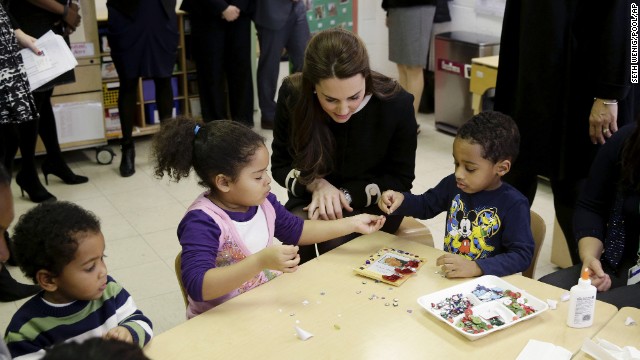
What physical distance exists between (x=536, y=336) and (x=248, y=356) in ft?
2.02

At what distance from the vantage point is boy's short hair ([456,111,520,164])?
6.59 ft

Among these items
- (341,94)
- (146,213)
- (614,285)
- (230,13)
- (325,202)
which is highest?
(230,13)

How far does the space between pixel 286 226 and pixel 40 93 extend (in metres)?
2.28

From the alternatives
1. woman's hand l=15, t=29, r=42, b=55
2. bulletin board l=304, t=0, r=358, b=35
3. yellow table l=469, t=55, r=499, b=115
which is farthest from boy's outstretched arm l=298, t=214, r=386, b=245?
bulletin board l=304, t=0, r=358, b=35

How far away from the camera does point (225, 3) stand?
478 centimetres

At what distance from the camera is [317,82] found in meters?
2.15

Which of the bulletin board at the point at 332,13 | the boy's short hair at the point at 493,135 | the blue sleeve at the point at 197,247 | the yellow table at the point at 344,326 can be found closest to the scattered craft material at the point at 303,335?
the yellow table at the point at 344,326

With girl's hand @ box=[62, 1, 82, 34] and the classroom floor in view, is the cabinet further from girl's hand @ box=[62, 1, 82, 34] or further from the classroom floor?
girl's hand @ box=[62, 1, 82, 34]

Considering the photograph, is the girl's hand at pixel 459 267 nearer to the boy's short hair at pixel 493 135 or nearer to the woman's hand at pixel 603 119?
the boy's short hair at pixel 493 135

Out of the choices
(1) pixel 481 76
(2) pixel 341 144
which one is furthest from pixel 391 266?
(1) pixel 481 76

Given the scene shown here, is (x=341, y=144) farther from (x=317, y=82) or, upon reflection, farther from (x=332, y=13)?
(x=332, y=13)

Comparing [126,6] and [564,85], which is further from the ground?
[126,6]

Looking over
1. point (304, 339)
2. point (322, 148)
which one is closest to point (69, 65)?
point (322, 148)

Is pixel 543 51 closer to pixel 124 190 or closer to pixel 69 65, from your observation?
pixel 69 65
